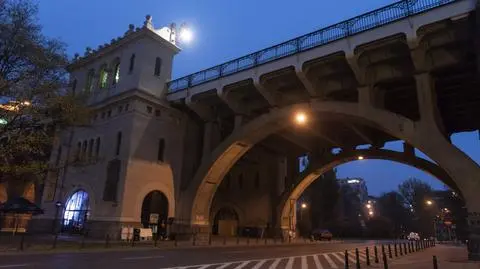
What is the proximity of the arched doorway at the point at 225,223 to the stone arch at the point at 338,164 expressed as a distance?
5535mm

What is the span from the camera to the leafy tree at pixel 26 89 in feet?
57.5

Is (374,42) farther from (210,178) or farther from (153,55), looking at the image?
(153,55)

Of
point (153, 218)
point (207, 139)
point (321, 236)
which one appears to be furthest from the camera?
point (321, 236)

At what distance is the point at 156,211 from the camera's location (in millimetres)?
32125

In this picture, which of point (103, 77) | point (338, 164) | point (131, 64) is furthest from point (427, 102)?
point (103, 77)

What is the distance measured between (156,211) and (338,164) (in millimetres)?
19601

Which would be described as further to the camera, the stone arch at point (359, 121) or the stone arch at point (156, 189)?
the stone arch at point (156, 189)

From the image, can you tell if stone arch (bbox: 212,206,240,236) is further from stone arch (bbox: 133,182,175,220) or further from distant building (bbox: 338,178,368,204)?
distant building (bbox: 338,178,368,204)

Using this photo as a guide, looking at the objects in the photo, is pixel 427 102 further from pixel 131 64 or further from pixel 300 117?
pixel 131 64

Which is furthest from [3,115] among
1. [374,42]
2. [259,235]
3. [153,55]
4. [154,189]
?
[259,235]

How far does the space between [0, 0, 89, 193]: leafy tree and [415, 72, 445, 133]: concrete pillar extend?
62.3 ft

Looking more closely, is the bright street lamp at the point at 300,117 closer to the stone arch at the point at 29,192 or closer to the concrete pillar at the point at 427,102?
the concrete pillar at the point at 427,102

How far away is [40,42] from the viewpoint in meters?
18.7

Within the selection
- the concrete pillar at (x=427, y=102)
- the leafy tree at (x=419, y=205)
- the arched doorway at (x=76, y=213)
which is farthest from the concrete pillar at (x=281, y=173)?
the leafy tree at (x=419, y=205)
